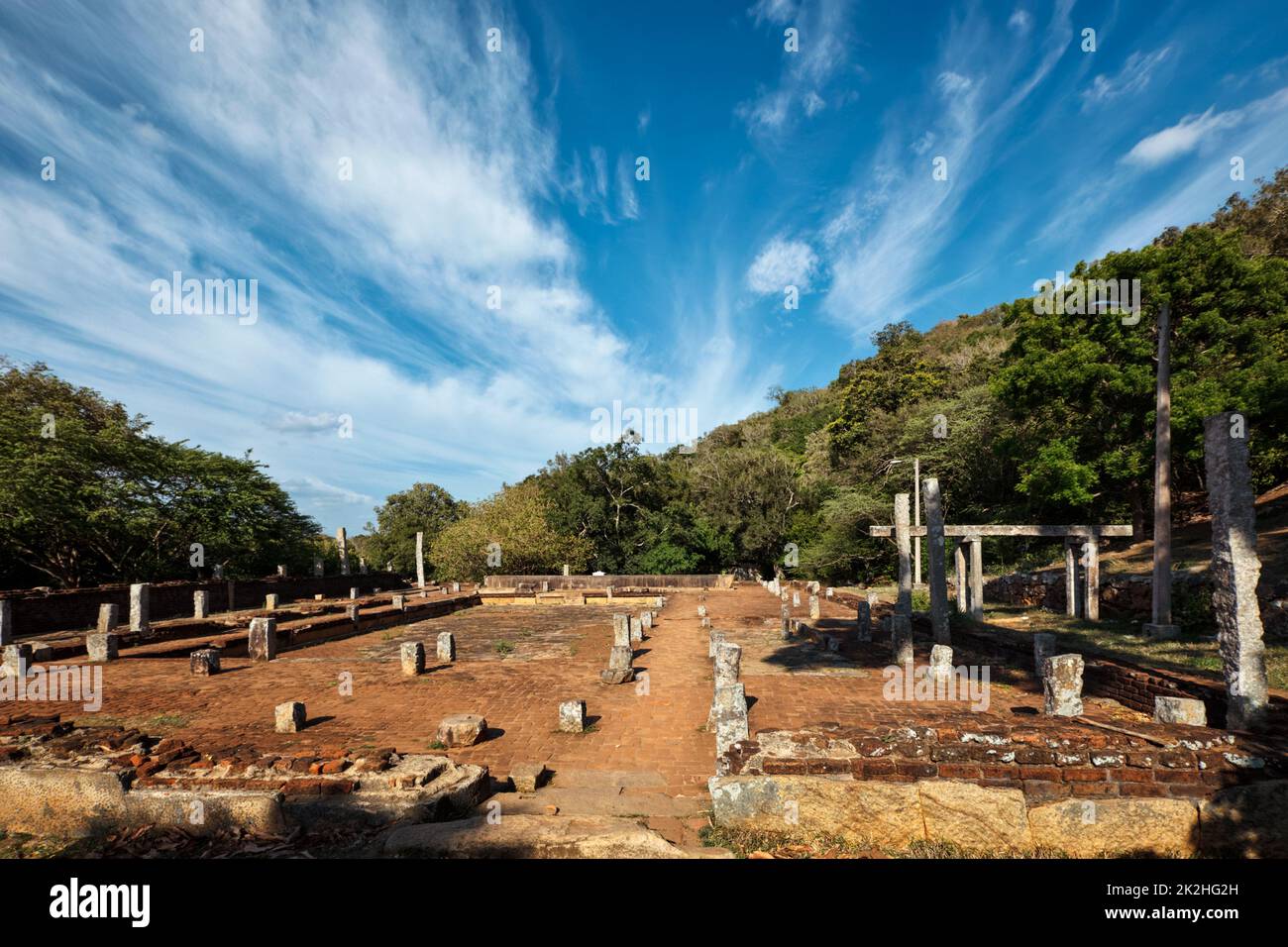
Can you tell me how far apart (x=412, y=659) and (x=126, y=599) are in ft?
47.9

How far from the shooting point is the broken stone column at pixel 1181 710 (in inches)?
228

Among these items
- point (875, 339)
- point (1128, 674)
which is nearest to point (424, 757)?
point (1128, 674)

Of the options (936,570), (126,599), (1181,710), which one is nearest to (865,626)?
(936,570)

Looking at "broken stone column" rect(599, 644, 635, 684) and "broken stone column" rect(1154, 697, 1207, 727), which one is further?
"broken stone column" rect(599, 644, 635, 684)

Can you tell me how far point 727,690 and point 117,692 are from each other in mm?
11083

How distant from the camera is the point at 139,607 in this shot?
571 inches

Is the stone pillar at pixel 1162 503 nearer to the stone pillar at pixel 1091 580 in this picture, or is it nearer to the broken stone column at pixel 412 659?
the stone pillar at pixel 1091 580

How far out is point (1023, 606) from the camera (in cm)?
1895

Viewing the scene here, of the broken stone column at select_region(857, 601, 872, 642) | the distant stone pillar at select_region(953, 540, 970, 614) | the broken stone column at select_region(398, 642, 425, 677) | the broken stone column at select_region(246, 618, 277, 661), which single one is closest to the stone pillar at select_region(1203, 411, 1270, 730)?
the broken stone column at select_region(857, 601, 872, 642)

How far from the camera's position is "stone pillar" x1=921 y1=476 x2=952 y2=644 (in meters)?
10.6

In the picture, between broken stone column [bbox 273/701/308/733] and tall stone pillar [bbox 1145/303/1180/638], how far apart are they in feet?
53.9

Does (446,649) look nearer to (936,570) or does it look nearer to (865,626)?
(865,626)

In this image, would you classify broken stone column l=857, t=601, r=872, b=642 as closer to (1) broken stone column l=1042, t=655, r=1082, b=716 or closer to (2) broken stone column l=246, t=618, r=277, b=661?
(1) broken stone column l=1042, t=655, r=1082, b=716
